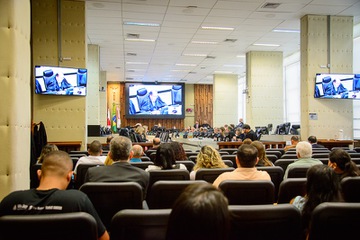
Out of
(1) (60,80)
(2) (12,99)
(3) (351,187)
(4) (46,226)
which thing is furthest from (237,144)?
(4) (46,226)

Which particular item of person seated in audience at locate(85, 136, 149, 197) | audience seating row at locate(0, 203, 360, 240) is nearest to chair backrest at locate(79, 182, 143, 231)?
person seated in audience at locate(85, 136, 149, 197)

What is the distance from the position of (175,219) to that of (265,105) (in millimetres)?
13580

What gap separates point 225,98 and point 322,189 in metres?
18.0

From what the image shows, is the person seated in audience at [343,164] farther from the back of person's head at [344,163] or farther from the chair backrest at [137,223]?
the chair backrest at [137,223]

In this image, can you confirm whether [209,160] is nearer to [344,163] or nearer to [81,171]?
[344,163]

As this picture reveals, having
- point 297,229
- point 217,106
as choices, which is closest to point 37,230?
point 297,229

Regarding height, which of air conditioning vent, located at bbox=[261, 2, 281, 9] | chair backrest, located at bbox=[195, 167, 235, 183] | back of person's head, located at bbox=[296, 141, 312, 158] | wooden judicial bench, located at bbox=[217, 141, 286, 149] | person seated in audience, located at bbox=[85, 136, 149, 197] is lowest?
wooden judicial bench, located at bbox=[217, 141, 286, 149]

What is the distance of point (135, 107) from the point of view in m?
23.8

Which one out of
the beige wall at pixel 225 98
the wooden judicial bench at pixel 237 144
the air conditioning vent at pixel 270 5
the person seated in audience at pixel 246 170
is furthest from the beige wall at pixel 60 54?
the beige wall at pixel 225 98

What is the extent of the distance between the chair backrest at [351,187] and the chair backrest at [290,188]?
314 millimetres

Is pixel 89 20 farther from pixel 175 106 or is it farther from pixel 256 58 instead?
pixel 175 106

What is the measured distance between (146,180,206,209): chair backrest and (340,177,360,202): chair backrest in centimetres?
118

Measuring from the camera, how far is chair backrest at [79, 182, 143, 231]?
7.57 feet

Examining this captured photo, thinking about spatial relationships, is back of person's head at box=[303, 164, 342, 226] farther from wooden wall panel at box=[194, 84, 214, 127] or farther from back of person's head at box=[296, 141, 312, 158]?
wooden wall panel at box=[194, 84, 214, 127]
